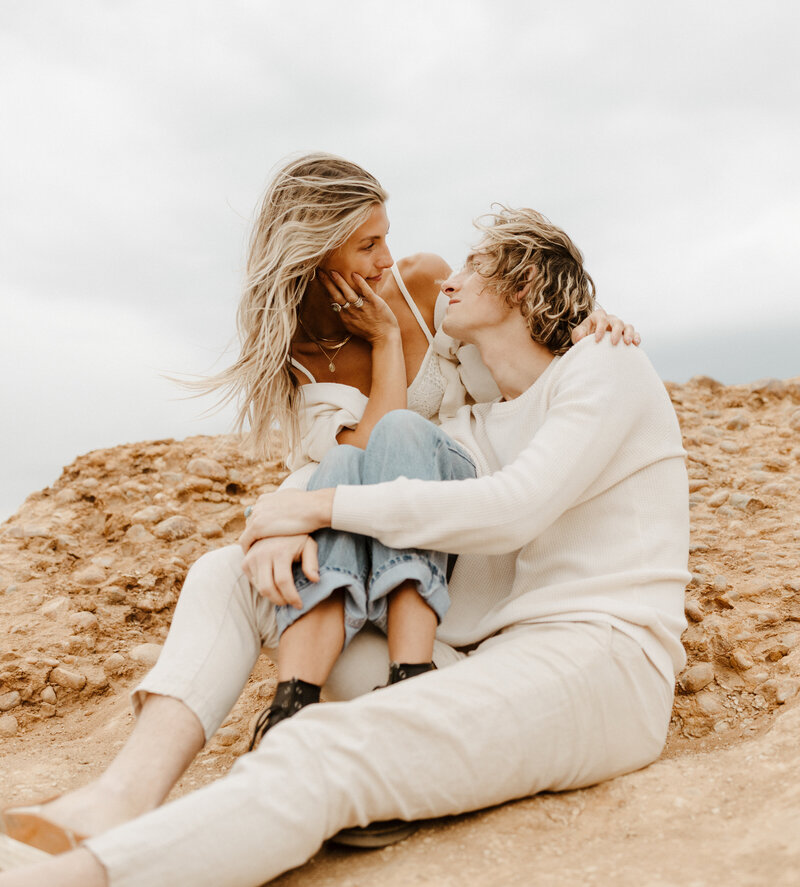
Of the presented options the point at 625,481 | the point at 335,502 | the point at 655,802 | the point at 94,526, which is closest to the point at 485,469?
the point at 625,481

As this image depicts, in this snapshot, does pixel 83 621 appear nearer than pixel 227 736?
No

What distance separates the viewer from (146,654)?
179 inches

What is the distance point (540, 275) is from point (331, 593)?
1.40 m

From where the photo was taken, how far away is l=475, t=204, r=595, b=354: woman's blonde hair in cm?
320

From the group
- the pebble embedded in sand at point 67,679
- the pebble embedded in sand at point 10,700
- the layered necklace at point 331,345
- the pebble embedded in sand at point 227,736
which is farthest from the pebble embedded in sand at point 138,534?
the layered necklace at point 331,345

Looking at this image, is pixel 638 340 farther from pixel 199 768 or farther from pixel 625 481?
pixel 199 768

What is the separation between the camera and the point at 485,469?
10.3ft

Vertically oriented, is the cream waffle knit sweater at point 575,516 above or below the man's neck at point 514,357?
below

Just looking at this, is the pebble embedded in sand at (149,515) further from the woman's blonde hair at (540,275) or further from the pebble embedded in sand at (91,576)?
the woman's blonde hair at (540,275)

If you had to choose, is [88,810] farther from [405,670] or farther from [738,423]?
[738,423]

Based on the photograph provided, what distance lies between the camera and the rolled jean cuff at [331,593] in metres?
2.58

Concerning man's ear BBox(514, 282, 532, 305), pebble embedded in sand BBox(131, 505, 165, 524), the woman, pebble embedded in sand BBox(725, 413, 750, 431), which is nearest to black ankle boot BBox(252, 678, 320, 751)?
the woman

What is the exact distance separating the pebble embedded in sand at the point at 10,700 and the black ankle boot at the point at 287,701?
2238 mm

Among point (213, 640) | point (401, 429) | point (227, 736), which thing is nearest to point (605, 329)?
point (401, 429)
